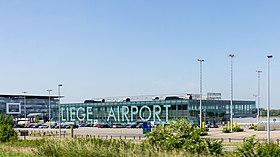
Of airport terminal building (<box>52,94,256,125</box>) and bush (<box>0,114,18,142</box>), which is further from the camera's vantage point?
airport terminal building (<box>52,94,256,125</box>)

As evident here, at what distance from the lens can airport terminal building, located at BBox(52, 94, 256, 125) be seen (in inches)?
3591

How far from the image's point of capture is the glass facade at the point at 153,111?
299ft

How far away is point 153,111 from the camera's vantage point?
314 ft

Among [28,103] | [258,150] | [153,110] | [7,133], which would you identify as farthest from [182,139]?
[28,103]

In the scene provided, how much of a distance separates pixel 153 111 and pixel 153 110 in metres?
0.24

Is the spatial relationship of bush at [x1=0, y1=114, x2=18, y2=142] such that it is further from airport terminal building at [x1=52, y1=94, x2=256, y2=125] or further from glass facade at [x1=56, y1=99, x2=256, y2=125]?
glass facade at [x1=56, y1=99, x2=256, y2=125]

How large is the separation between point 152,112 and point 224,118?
18141 millimetres

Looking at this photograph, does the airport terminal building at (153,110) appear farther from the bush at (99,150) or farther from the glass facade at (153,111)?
the bush at (99,150)

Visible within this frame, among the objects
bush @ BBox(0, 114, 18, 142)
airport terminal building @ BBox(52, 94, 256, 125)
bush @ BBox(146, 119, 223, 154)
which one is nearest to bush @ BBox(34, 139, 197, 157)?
bush @ BBox(146, 119, 223, 154)

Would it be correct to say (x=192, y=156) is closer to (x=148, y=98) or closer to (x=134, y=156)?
(x=134, y=156)

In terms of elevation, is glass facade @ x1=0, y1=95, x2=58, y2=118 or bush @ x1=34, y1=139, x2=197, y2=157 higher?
bush @ x1=34, y1=139, x2=197, y2=157

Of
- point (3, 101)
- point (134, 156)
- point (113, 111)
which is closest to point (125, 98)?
point (113, 111)

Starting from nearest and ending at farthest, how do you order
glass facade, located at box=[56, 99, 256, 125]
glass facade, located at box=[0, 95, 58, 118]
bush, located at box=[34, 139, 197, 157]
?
1. bush, located at box=[34, 139, 197, 157]
2. glass facade, located at box=[56, 99, 256, 125]
3. glass facade, located at box=[0, 95, 58, 118]

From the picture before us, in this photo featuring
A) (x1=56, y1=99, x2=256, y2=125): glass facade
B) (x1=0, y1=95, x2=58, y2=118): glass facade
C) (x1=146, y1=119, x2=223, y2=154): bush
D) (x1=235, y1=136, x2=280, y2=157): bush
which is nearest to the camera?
(x1=235, y1=136, x2=280, y2=157): bush
